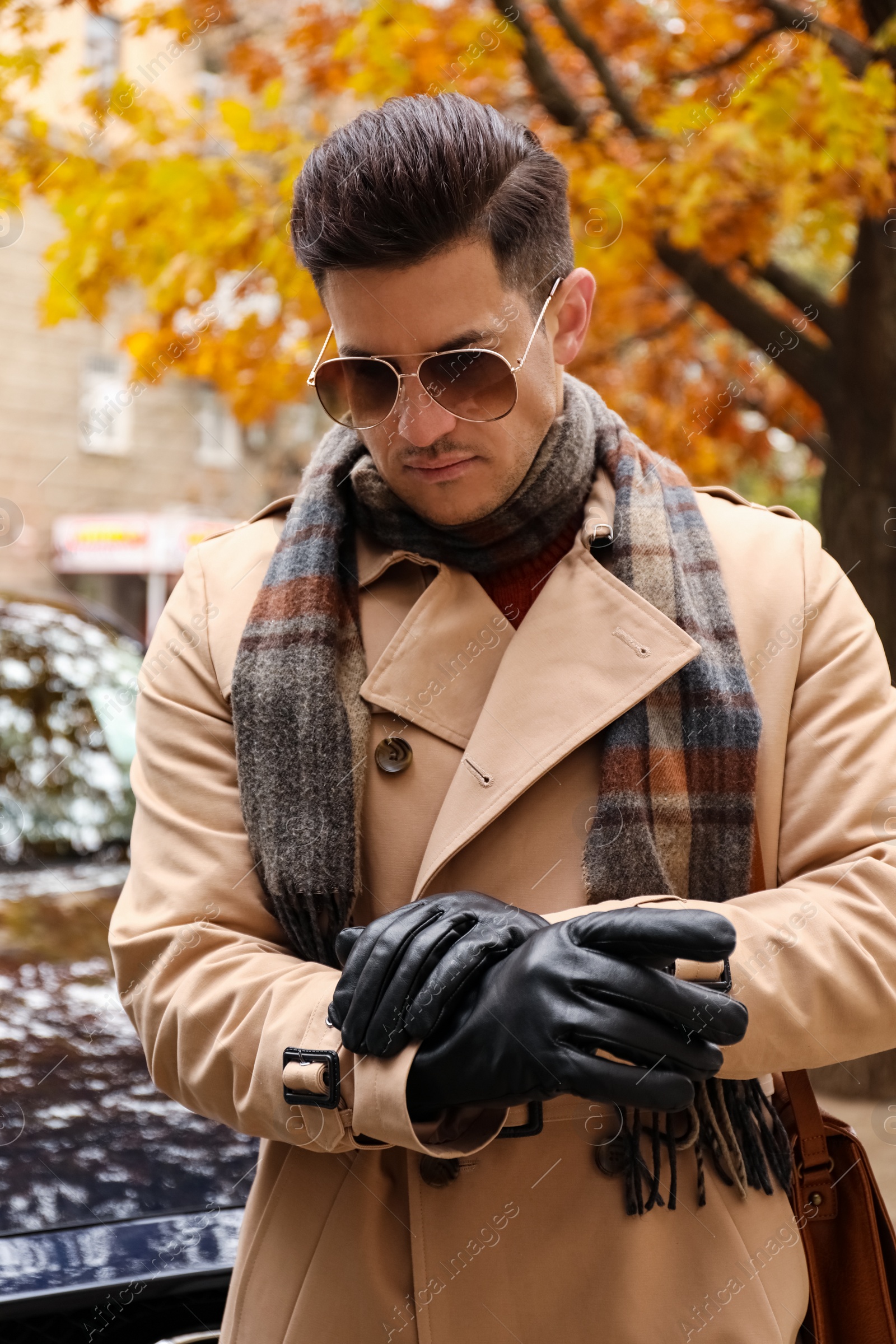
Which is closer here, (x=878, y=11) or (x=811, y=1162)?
(x=811, y=1162)

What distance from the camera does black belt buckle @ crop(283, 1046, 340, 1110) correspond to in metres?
1.45

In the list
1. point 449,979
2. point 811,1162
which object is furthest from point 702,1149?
point 449,979

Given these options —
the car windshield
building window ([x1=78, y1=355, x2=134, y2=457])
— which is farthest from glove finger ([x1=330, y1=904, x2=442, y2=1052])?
building window ([x1=78, y1=355, x2=134, y2=457])

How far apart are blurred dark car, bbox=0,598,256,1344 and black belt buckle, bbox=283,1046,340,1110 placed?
730 millimetres

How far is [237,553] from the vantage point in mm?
1908

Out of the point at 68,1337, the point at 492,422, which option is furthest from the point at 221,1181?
the point at 492,422

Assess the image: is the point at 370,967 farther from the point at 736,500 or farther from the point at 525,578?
the point at 736,500

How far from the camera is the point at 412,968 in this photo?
1382 millimetres

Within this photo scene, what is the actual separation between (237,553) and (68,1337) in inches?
45.9

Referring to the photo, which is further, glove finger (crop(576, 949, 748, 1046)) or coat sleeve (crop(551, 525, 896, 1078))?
coat sleeve (crop(551, 525, 896, 1078))

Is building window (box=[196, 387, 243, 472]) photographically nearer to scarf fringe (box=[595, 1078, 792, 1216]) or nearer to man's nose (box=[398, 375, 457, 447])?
man's nose (box=[398, 375, 457, 447])

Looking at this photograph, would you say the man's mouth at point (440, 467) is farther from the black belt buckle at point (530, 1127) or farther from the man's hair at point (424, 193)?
the black belt buckle at point (530, 1127)

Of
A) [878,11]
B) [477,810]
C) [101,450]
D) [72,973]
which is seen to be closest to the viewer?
[477,810]

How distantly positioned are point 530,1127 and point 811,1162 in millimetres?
394
